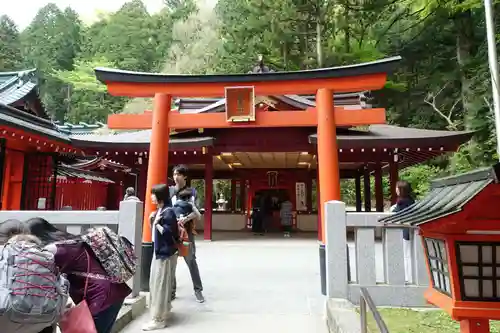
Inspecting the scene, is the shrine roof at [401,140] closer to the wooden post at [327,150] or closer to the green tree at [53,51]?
the wooden post at [327,150]

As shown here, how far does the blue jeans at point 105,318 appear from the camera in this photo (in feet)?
9.10

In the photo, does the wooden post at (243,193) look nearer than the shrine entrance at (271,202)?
No

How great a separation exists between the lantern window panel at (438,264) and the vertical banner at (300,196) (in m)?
14.5

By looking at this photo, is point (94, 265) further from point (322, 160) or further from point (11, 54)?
point (11, 54)

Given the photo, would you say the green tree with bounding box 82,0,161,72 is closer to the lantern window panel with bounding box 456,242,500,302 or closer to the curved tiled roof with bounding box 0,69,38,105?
the curved tiled roof with bounding box 0,69,38,105

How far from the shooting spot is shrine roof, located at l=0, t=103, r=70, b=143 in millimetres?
8786

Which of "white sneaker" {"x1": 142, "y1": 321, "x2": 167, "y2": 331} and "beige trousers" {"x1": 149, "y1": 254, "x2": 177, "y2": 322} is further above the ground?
"beige trousers" {"x1": 149, "y1": 254, "x2": 177, "y2": 322}

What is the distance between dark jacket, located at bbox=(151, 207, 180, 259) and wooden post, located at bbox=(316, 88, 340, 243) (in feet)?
16.3

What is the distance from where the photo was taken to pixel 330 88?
8.94 m

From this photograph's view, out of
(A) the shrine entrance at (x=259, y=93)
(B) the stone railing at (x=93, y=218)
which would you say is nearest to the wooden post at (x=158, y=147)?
(A) the shrine entrance at (x=259, y=93)

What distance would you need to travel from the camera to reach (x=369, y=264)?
182 inches

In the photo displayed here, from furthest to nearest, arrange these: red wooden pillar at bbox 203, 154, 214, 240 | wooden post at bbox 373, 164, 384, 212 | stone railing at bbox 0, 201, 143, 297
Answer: wooden post at bbox 373, 164, 384, 212 < red wooden pillar at bbox 203, 154, 214, 240 < stone railing at bbox 0, 201, 143, 297

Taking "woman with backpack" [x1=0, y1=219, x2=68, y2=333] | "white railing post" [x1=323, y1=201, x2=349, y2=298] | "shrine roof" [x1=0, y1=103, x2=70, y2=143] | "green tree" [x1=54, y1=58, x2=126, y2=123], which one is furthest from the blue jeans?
"green tree" [x1=54, y1=58, x2=126, y2=123]

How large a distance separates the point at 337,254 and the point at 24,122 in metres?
9.38
